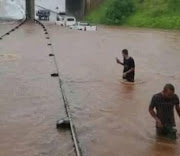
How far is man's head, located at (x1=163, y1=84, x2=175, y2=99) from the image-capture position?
31.7 feet

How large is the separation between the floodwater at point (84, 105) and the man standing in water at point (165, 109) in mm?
270

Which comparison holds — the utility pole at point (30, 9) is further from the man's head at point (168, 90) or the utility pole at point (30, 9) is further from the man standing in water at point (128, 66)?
the man's head at point (168, 90)

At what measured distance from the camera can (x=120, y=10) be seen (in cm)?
6066

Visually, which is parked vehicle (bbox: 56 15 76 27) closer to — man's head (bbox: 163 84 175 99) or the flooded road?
the flooded road

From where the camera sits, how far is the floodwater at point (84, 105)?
33.0ft

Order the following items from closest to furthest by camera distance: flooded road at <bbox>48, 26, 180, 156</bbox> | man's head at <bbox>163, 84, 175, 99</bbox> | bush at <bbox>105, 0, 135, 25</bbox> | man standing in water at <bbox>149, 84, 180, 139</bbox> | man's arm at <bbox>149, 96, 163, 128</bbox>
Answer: man's head at <bbox>163, 84, 175, 99</bbox> < man standing in water at <bbox>149, 84, 180, 139</bbox> < man's arm at <bbox>149, 96, 163, 128</bbox> < flooded road at <bbox>48, 26, 180, 156</bbox> < bush at <bbox>105, 0, 135, 25</bbox>

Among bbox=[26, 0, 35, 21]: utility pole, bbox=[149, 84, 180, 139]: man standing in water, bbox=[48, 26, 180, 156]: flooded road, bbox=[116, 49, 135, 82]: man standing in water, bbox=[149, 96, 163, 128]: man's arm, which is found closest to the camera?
bbox=[149, 84, 180, 139]: man standing in water

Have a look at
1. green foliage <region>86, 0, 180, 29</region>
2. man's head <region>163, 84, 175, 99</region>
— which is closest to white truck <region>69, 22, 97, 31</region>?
green foliage <region>86, 0, 180, 29</region>

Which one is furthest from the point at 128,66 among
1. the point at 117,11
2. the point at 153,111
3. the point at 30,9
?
the point at 30,9

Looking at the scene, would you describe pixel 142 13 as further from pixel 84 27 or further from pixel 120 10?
pixel 84 27

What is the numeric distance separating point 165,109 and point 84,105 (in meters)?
4.07

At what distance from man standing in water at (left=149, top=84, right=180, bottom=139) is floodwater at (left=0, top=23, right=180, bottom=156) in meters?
0.27

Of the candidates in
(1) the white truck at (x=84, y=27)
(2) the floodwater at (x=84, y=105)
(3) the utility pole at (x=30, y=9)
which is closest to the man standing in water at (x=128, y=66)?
(2) the floodwater at (x=84, y=105)

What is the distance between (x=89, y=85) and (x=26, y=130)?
6.10 m
